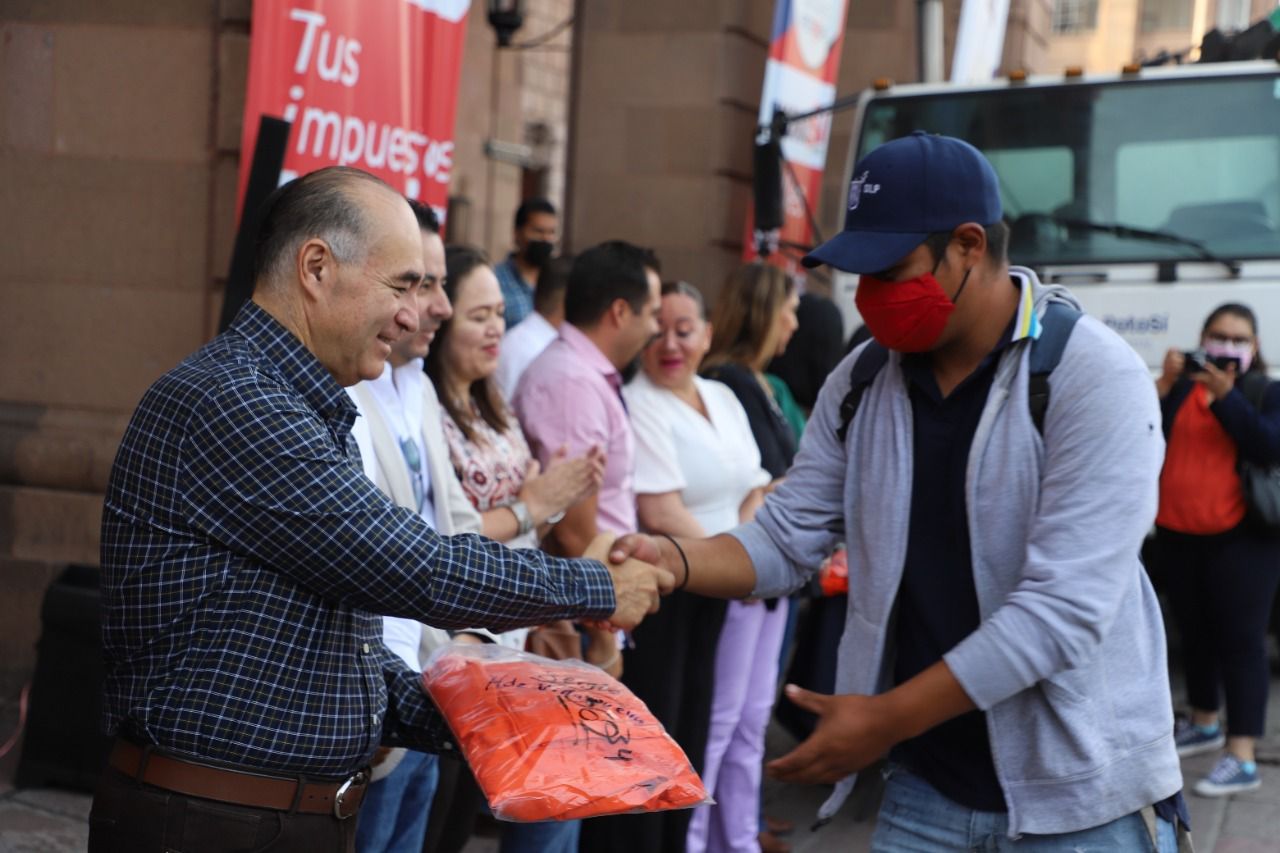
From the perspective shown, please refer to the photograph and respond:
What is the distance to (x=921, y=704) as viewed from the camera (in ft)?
8.29

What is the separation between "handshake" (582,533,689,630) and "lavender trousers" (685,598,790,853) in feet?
6.38

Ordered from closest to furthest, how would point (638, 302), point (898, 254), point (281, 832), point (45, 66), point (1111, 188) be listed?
point (281, 832)
point (898, 254)
point (638, 302)
point (45, 66)
point (1111, 188)

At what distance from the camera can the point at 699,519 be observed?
5.14 metres

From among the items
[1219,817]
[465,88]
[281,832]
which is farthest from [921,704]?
[465,88]

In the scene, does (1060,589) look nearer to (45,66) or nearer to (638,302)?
(638,302)

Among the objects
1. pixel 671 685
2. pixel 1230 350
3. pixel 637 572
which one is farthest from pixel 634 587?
pixel 1230 350

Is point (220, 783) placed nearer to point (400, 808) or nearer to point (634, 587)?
point (634, 587)

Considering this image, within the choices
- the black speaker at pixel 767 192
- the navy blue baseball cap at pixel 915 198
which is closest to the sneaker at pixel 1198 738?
the black speaker at pixel 767 192

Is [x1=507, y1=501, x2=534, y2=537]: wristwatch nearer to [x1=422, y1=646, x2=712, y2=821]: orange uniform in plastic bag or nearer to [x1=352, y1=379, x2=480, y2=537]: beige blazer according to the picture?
[x1=352, y1=379, x2=480, y2=537]: beige blazer

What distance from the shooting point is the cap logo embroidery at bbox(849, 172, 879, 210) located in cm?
266

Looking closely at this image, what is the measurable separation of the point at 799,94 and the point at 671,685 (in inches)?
212

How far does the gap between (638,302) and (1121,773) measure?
277 centimetres

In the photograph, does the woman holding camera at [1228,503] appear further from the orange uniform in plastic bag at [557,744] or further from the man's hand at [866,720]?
the orange uniform in plastic bag at [557,744]

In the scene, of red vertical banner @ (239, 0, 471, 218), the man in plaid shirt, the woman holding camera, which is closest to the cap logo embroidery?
the man in plaid shirt
